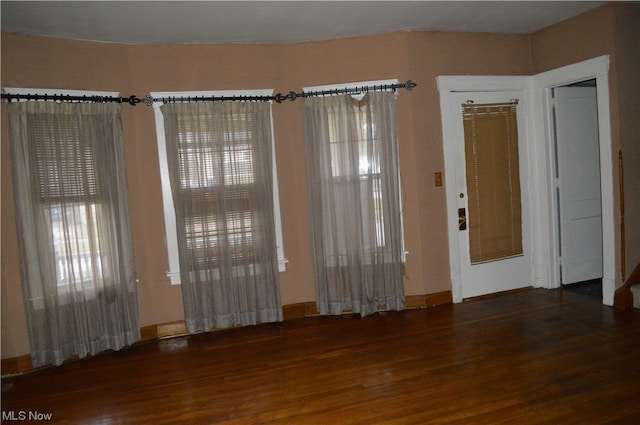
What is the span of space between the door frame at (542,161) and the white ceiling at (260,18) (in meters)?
0.50

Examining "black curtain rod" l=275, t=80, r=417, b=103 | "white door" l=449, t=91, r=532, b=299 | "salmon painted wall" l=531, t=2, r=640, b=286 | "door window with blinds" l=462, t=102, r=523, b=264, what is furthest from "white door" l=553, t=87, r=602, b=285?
"black curtain rod" l=275, t=80, r=417, b=103

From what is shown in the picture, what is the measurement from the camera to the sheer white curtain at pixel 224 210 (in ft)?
13.3

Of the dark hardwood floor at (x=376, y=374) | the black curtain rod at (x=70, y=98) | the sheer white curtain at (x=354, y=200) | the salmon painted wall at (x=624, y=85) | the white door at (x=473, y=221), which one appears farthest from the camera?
the white door at (x=473, y=221)

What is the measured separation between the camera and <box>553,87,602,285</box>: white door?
15.4 feet

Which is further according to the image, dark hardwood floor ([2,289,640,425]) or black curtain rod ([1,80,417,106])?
black curtain rod ([1,80,417,106])

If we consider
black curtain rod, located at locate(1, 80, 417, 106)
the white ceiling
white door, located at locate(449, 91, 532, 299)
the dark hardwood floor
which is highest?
the white ceiling

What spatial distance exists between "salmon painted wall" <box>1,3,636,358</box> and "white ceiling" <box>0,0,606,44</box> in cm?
13

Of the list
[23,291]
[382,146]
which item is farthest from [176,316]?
[382,146]

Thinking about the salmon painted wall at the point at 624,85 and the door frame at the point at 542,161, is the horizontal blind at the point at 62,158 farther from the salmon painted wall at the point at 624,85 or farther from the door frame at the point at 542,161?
the salmon painted wall at the point at 624,85

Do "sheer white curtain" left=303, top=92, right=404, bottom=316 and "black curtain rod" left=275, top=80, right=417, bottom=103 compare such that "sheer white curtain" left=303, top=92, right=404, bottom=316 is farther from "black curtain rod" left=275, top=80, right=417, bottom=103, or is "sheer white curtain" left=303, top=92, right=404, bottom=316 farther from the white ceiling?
the white ceiling

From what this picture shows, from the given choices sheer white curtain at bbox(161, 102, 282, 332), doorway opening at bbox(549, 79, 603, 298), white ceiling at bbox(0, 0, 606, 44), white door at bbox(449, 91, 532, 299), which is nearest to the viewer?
white ceiling at bbox(0, 0, 606, 44)

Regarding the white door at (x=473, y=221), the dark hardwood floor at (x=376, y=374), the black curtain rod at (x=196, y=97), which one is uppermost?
the black curtain rod at (x=196, y=97)

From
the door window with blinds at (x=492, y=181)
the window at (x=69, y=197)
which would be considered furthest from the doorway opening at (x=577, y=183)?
the window at (x=69, y=197)

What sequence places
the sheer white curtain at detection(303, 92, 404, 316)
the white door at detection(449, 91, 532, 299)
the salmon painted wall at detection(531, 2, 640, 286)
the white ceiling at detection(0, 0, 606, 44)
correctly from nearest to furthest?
the white ceiling at detection(0, 0, 606, 44) → the salmon painted wall at detection(531, 2, 640, 286) → the sheer white curtain at detection(303, 92, 404, 316) → the white door at detection(449, 91, 532, 299)
